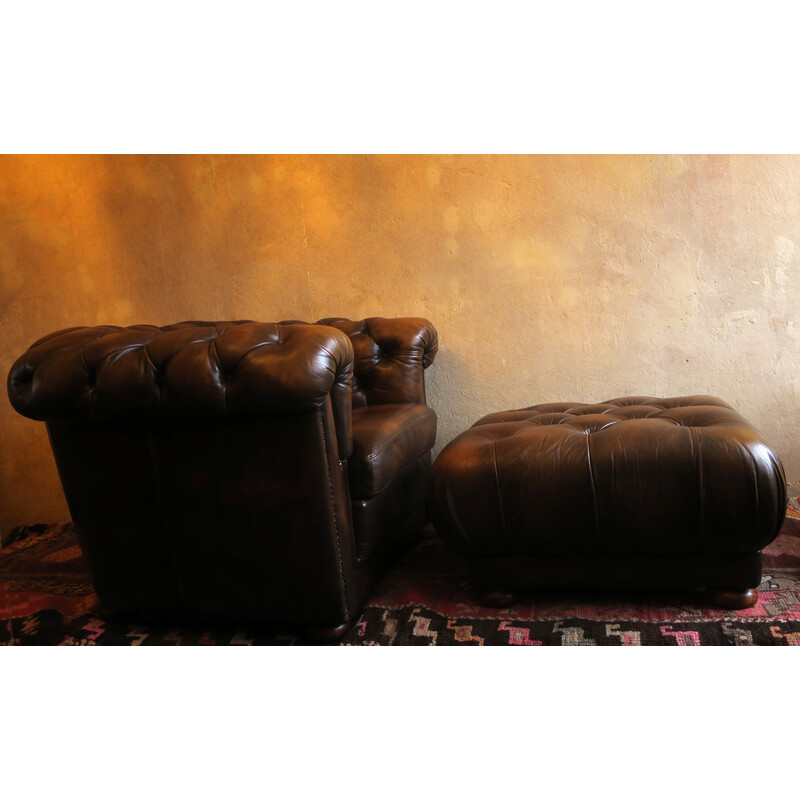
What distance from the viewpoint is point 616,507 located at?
1795 millimetres

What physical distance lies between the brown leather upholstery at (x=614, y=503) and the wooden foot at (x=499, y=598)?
37 millimetres

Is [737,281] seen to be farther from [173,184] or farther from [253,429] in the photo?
[173,184]

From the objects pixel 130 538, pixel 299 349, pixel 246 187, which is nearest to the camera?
pixel 299 349

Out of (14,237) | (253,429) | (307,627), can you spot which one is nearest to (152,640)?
(307,627)

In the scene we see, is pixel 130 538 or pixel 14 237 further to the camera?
pixel 14 237

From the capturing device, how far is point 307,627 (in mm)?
1895

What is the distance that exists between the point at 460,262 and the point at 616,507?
1545 mm

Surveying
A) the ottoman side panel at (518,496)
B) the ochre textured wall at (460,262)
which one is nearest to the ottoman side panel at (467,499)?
the ottoman side panel at (518,496)

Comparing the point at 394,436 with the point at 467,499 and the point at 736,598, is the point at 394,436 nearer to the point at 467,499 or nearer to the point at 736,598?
the point at 467,499

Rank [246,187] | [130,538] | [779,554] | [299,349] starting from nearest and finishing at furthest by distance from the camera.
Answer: [299,349], [130,538], [779,554], [246,187]

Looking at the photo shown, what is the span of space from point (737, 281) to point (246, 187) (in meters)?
2.16

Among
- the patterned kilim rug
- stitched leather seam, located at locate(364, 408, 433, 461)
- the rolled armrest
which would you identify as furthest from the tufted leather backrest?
the rolled armrest

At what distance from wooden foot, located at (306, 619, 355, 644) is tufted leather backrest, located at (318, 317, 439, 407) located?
111cm

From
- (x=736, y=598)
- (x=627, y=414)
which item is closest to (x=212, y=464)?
(x=627, y=414)
